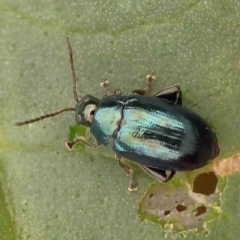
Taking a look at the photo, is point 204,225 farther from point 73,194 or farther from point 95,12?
point 95,12

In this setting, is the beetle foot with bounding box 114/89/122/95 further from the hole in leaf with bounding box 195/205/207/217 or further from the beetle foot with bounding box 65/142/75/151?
the hole in leaf with bounding box 195/205/207/217

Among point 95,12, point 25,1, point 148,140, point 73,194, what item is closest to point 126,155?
point 148,140

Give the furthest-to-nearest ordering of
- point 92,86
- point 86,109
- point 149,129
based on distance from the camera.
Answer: point 92,86 → point 86,109 → point 149,129

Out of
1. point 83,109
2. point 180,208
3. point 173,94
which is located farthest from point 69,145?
point 180,208

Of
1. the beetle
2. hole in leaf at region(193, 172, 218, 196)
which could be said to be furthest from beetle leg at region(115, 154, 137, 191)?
hole in leaf at region(193, 172, 218, 196)

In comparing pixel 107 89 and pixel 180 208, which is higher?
pixel 107 89

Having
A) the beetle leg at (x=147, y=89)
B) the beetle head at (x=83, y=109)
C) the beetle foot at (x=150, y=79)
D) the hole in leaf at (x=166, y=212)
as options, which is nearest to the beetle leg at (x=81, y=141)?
the beetle head at (x=83, y=109)

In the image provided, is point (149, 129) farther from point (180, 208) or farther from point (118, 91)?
point (180, 208)
